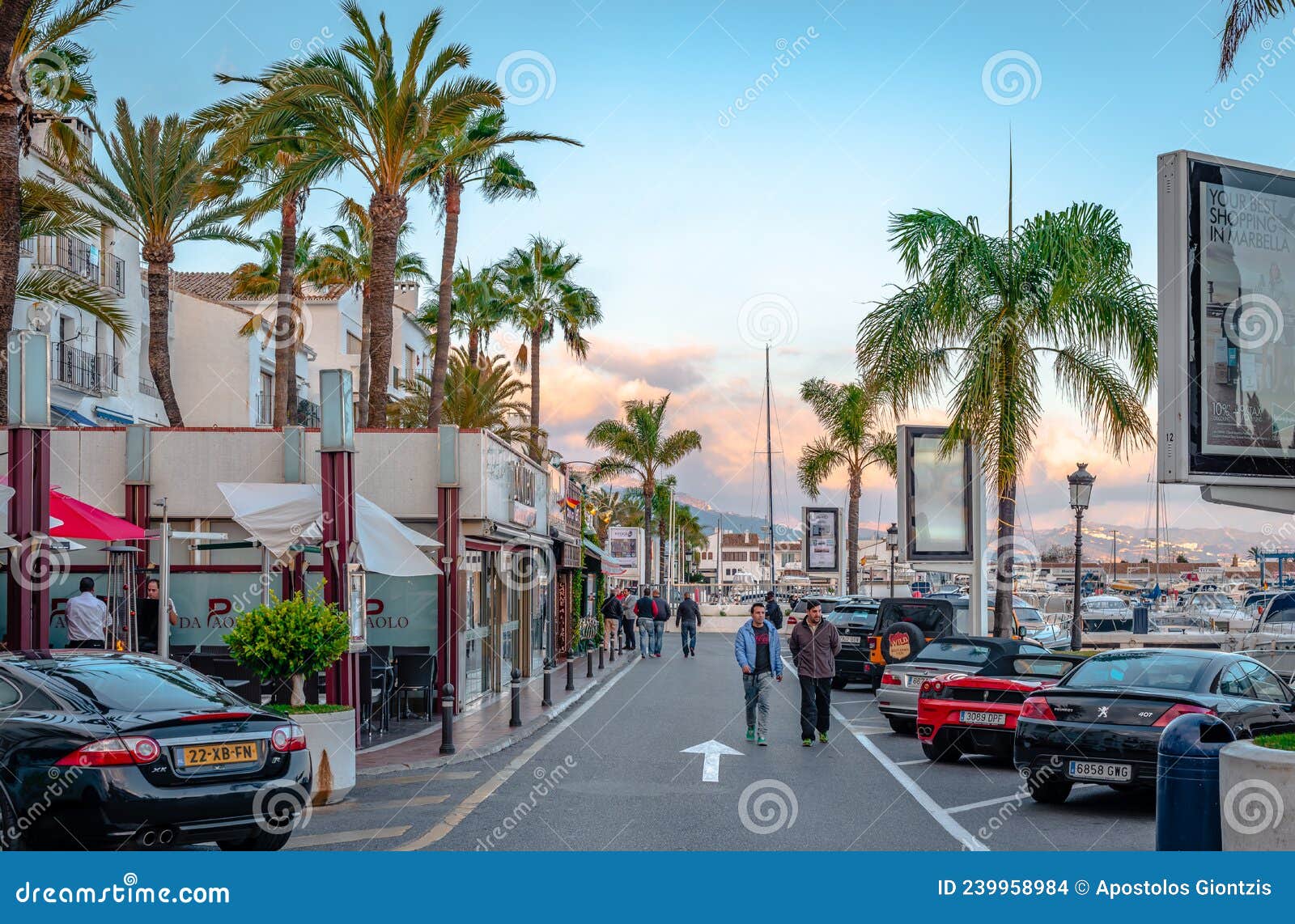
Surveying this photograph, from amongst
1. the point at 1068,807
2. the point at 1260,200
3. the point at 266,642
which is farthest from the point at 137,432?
the point at 1260,200

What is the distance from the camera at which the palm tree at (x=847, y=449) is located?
59.1 meters

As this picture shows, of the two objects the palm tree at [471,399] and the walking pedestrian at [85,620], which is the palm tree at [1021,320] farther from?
the palm tree at [471,399]

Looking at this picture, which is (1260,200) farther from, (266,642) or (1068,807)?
(266,642)

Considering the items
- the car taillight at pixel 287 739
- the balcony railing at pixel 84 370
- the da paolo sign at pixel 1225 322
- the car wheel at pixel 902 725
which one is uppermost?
the balcony railing at pixel 84 370

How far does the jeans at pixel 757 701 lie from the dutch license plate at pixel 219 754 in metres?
A: 8.86

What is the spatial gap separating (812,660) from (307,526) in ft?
21.4

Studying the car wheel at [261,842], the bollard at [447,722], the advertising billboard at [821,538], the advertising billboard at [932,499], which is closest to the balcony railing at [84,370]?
the advertising billboard at [932,499]

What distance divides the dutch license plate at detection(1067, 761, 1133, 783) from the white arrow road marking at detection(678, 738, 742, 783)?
349cm

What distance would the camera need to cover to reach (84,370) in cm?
3591

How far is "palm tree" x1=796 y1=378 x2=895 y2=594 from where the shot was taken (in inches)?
2327

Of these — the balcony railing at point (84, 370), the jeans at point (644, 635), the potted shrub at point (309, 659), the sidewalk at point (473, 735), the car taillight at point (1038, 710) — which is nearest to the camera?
the car taillight at point (1038, 710)

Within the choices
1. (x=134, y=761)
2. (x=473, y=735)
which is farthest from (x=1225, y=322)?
(x=473, y=735)

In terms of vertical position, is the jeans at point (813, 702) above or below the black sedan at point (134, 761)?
below

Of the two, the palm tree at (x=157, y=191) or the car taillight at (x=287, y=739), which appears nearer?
the car taillight at (x=287, y=739)
